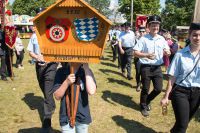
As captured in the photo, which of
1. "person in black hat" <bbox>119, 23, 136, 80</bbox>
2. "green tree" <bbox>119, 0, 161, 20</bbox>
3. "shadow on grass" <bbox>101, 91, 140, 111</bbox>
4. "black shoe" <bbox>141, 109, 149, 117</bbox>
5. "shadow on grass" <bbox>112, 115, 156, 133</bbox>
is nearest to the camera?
"shadow on grass" <bbox>112, 115, 156, 133</bbox>

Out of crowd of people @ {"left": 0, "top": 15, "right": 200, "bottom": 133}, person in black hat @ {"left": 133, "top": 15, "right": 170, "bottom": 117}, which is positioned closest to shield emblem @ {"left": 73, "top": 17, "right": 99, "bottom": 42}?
crowd of people @ {"left": 0, "top": 15, "right": 200, "bottom": 133}

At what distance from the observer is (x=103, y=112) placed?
7.10m

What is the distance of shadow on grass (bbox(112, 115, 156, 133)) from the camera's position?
6080mm

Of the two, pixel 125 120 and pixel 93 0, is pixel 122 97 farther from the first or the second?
pixel 93 0

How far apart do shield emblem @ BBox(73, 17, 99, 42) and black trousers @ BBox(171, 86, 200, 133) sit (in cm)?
180

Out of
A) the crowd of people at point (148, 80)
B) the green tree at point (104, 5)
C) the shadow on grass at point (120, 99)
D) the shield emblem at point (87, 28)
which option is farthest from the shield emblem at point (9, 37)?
the green tree at point (104, 5)

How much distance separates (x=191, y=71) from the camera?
445 cm

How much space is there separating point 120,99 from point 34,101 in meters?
2.25

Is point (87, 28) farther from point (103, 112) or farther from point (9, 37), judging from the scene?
point (9, 37)

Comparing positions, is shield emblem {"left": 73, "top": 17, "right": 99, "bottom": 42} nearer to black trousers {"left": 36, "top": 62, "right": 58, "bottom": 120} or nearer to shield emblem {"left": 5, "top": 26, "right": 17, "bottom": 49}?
black trousers {"left": 36, "top": 62, "right": 58, "bottom": 120}

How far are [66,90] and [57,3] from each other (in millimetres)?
986

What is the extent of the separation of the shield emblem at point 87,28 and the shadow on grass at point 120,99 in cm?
433

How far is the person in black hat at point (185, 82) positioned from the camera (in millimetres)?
Answer: 4441

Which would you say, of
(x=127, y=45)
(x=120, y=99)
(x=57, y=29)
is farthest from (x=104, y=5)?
Result: (x=57, y=29)
